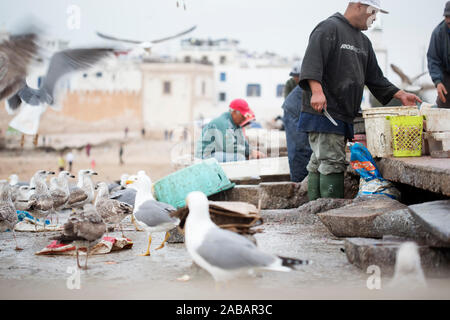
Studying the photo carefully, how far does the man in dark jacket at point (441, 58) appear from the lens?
6.13 m

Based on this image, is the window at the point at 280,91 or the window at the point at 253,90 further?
the window at the point at 253,90

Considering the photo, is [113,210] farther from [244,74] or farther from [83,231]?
[244,74]

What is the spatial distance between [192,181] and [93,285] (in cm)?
248

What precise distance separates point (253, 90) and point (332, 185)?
4162cm

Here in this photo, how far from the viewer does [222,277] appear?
2.94m

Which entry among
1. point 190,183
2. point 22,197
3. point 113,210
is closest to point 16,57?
point 22,197

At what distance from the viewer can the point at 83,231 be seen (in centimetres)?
406

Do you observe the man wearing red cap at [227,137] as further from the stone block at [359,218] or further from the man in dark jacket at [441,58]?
the stone block at [359,218]

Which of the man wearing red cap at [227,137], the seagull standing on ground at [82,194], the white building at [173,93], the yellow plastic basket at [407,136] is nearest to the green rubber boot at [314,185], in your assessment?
the yellow plastic basket at [407,136]

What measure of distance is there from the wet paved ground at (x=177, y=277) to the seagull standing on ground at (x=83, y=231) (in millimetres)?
145

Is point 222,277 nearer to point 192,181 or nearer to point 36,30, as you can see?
point 192,181

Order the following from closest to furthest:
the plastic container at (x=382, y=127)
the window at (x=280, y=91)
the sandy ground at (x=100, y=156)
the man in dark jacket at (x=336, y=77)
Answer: the man in dark jacket at (x=336, y=77)
the plastic container at (x=382, y=127)
the sandy ground at (x=100, y=156)
the window at (x=280, y=91)

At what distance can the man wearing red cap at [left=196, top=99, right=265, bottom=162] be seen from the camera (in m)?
7.30
